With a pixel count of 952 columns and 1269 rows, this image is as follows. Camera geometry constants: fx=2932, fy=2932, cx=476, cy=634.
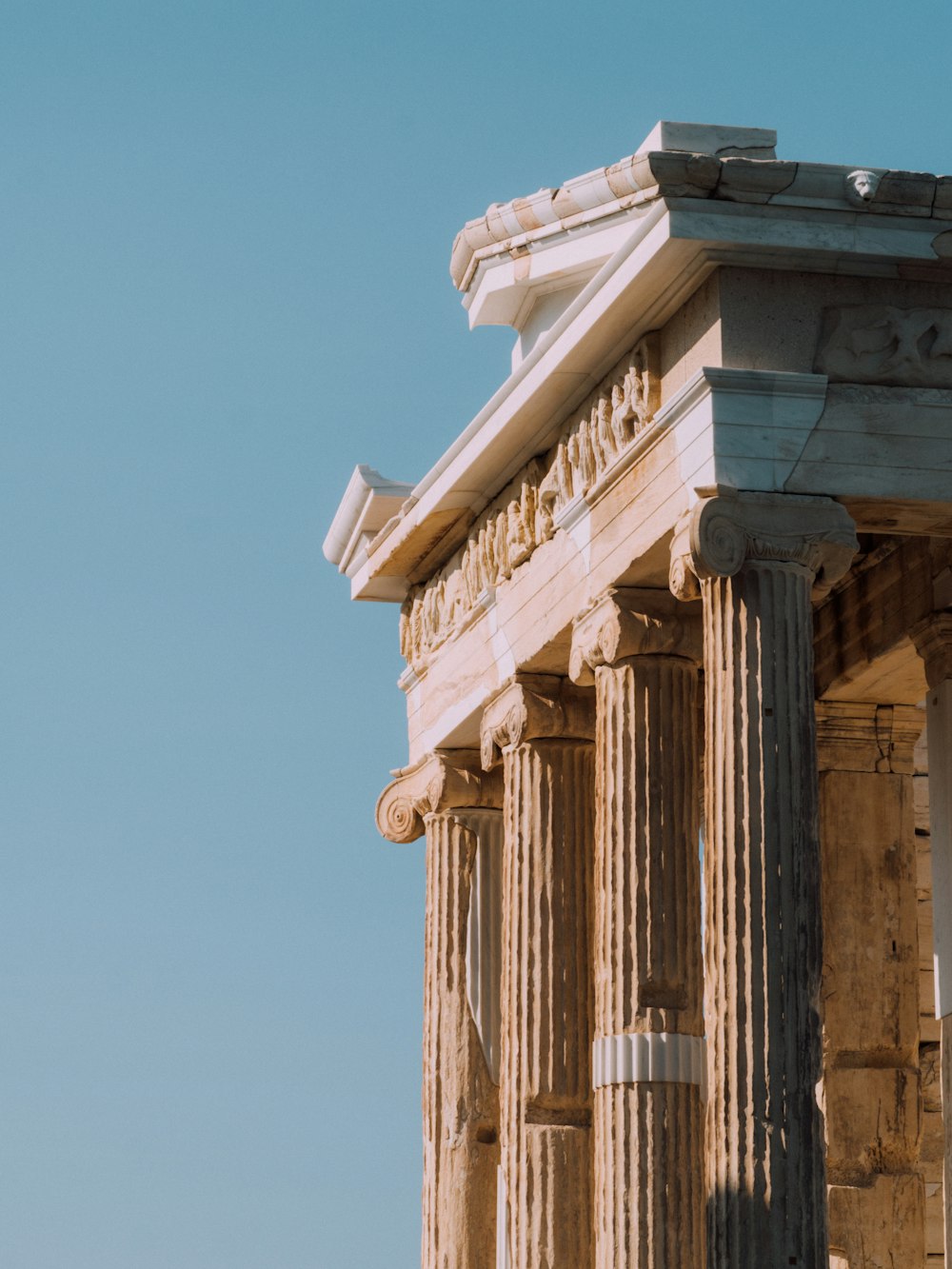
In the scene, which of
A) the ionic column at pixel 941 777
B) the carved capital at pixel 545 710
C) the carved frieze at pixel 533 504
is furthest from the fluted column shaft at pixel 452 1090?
the ionic column at pixel 941 777

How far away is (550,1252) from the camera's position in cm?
2630

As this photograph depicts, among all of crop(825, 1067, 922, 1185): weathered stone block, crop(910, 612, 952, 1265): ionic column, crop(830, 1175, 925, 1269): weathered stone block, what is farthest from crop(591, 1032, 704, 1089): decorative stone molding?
crop(830, 1175, 925, 1269): weathered stone block

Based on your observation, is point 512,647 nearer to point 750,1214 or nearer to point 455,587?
point 455,587

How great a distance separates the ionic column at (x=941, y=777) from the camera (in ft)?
83.5

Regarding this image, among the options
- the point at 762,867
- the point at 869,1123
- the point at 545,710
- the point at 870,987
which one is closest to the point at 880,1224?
the point at 869,1123

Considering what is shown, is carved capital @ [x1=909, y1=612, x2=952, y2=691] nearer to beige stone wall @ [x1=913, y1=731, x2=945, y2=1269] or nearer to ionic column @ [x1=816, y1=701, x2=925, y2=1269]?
ionic column @ [x1=816, y1=701, x2=925, y2=1269]

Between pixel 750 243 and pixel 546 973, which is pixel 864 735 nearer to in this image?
pixel 546 973

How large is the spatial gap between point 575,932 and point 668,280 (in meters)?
7.07

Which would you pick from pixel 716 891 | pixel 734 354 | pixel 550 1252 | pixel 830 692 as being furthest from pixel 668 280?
pixel 550 1252

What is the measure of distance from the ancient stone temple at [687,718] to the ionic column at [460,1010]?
35 mm

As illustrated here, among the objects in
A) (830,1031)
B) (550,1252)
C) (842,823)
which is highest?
(842,823)

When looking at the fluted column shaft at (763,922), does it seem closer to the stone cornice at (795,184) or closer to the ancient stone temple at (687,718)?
the ancient stone temple at (687,718)

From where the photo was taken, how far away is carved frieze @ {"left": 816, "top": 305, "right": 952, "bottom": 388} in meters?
22.5

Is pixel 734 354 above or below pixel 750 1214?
above
